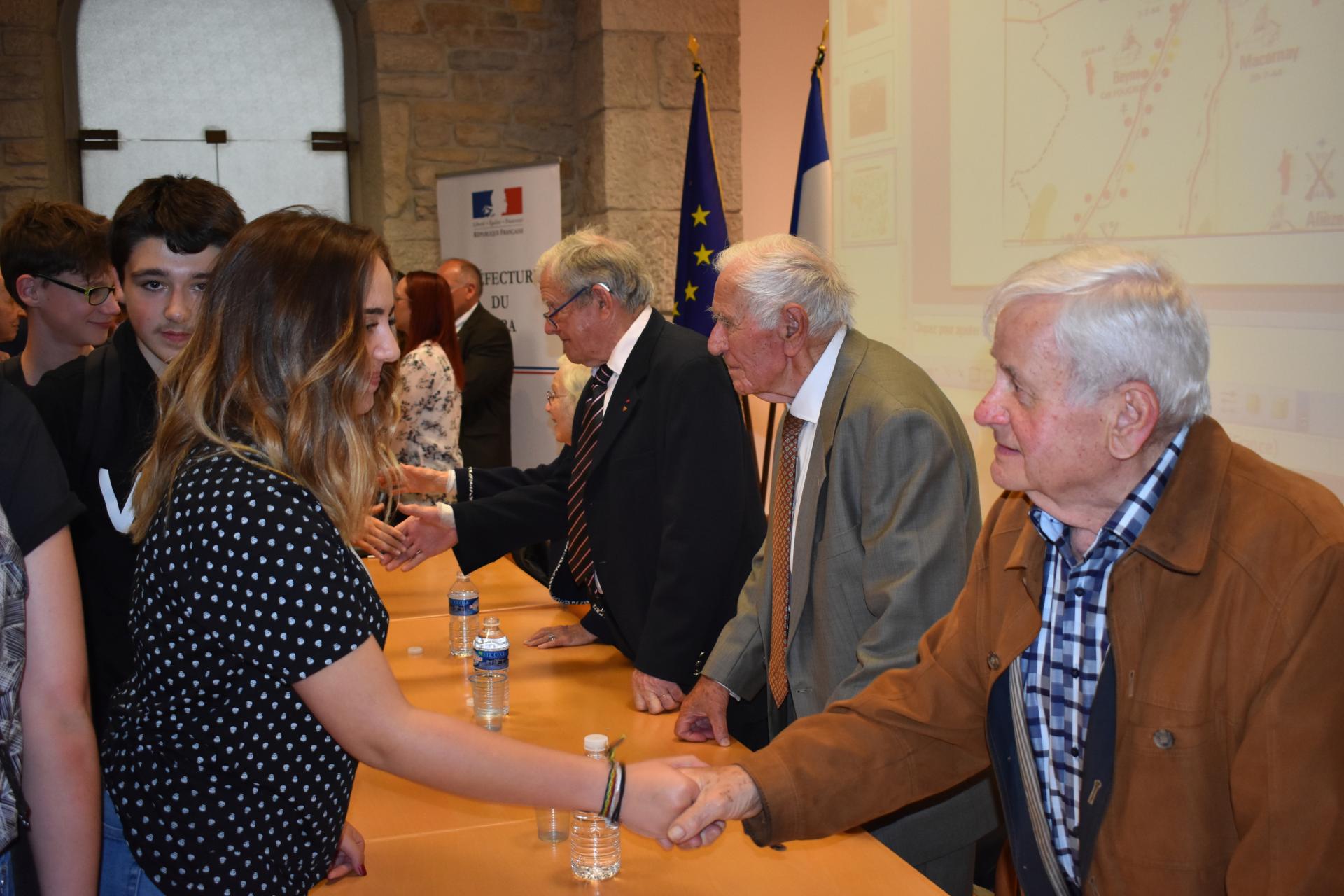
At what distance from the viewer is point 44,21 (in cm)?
688

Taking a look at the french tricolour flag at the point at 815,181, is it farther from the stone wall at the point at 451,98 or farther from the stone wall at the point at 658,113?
the stone wall at the point at 451,98

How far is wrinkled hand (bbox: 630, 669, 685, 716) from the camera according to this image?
250 centimetres

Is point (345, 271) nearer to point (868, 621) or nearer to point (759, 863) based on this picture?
point (759, 863)

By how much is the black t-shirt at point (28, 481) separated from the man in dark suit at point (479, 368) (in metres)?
5.31

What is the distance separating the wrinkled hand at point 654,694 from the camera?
250cm

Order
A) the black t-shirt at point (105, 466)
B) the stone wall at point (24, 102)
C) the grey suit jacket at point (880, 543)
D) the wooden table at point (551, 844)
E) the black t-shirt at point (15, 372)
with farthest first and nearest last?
the stone wall at point (24, 102) < the black t-shirt at point (15, 372) < the grey suit jacket at point (880, 543) < the black t-shirt at point (105, 466) < the wooden table at point (551, 844)

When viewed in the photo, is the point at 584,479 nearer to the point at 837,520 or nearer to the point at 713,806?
the point at 837,520

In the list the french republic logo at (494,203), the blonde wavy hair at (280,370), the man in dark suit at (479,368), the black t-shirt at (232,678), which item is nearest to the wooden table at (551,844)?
the black t-shirt at (232,678)

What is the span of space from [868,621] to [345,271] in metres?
1.21

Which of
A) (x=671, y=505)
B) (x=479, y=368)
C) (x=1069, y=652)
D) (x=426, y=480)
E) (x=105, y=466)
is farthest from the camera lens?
(x=479, y=368)

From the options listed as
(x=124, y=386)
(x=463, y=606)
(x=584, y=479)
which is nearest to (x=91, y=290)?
(x=124, y=386)

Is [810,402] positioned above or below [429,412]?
above

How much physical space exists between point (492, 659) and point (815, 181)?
2908mm

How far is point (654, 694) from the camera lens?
8.25ft
